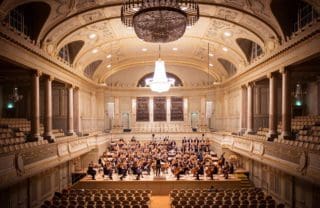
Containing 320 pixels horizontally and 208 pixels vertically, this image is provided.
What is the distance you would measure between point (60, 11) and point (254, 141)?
11831 mm

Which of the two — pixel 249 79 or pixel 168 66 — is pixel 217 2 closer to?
pixel 249 79

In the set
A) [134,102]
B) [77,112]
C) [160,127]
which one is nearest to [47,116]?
[77,112]

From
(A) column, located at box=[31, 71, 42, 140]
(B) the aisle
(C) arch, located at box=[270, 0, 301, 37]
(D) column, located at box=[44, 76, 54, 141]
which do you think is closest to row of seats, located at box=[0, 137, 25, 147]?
(A) column, located at box=[31, 71, 42, 140]

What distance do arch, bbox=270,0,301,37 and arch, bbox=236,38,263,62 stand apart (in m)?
4.93

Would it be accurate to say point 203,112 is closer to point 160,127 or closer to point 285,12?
point 160,127

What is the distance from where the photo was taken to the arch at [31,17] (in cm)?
1545

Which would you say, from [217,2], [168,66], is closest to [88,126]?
[168,66]

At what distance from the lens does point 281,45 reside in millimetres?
15891

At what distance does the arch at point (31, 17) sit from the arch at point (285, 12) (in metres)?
10.5

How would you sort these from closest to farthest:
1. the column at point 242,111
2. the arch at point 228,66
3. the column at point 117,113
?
the column at point 242,111 → the arch at point 228,66 → the column at point 117,113

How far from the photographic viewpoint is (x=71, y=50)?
22812mm

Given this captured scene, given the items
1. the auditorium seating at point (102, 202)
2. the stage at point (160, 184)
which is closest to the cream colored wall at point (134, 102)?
the stage at point (160, 184)

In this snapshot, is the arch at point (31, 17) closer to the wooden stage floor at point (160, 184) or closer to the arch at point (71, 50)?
the arch at point (71, 50)

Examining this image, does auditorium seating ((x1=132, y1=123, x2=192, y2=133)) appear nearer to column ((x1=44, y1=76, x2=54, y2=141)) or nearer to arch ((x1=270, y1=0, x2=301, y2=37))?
column ((x1=44, y1=76, x2=54, y2=141))
